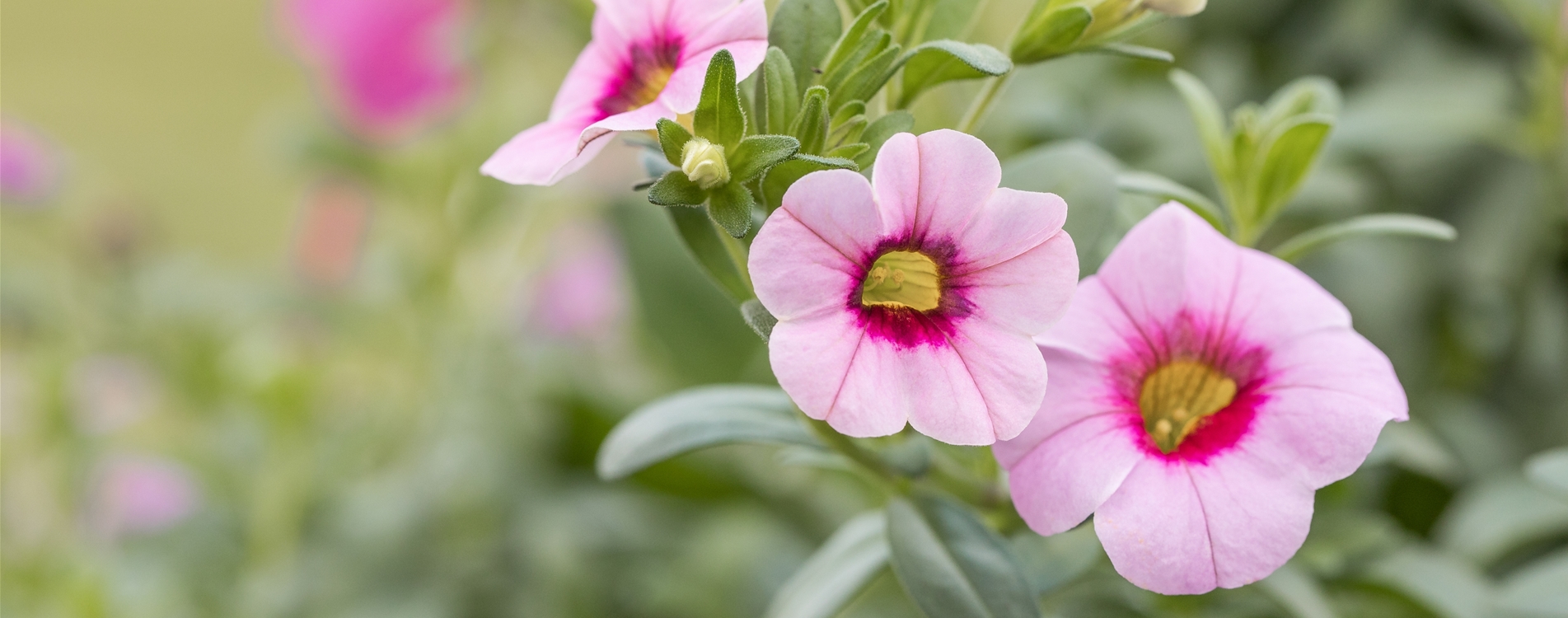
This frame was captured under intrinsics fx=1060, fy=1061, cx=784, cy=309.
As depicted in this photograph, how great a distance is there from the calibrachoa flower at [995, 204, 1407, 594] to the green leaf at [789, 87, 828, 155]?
3.1 inches

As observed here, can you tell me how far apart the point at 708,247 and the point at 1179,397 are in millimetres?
149

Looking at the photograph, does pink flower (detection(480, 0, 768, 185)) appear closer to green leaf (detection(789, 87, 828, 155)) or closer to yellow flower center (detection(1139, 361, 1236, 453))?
green leaf (detection(789, 87, 828, 155))

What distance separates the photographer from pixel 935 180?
0.81 ft

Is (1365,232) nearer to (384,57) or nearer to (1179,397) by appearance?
(1179,397)

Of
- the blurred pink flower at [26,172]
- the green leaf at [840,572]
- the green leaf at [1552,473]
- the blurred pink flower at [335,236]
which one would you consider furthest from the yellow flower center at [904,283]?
the blurred pink flower at [26,172]

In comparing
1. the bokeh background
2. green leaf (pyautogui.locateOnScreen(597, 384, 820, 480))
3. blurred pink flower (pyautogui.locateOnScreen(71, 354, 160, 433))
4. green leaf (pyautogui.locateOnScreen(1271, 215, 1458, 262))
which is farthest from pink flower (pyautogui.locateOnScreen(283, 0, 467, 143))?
green leaf (pyautogui.locateOnScreen(1271, 215, 1458, 262))

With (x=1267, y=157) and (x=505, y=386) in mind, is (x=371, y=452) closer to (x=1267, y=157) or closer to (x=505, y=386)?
(x=505, y=386)

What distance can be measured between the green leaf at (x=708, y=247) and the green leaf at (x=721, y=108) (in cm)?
6

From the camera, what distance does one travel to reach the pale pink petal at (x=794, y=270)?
242 millimetres

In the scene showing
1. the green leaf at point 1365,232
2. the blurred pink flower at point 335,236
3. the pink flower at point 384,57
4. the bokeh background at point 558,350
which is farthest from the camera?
the blurred pink flower at point 335,236

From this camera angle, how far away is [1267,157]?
0.37 m

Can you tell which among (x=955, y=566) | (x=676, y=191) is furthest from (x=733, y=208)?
(x=955, y=566)

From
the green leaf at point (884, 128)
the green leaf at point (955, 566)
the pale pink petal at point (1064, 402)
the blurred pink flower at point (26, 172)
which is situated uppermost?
the blurred pink flower at point (26, 172)

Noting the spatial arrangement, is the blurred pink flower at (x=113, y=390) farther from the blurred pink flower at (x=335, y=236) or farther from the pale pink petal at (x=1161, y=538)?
the pale pink petal at (x=1161, y=538)
